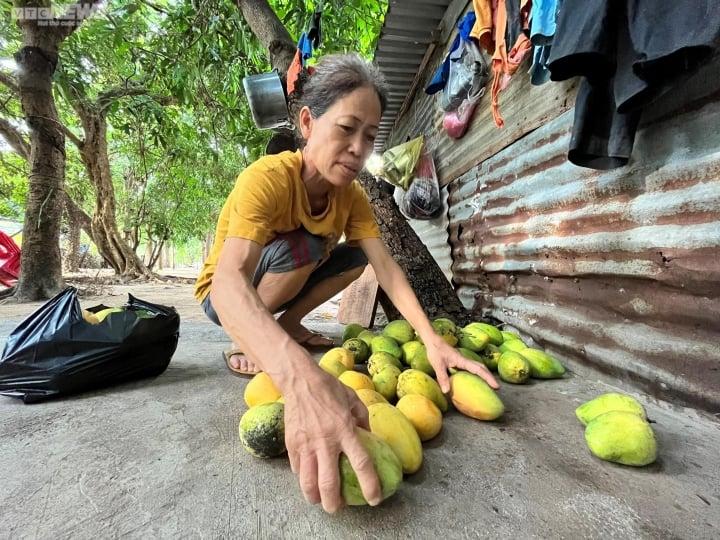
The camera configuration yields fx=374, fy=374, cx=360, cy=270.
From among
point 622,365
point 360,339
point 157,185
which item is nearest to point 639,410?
point 622,365

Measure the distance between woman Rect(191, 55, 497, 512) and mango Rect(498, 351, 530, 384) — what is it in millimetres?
437

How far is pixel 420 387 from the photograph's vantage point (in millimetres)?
1510

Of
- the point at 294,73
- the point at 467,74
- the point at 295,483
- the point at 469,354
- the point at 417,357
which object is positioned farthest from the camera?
the point at 467,74

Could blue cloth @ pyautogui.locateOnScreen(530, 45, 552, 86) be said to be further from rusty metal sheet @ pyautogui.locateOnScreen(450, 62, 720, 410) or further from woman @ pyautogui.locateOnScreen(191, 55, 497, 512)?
woman @ pyautogui.locateOnScreen(191, 55, 497, 512)

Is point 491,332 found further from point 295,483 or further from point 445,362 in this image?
point 295,483

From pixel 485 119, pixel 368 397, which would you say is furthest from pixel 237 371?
pixel 485 119

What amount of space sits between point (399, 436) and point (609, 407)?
2.83ft

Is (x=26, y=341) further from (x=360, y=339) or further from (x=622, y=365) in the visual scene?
(x=622, y=365)

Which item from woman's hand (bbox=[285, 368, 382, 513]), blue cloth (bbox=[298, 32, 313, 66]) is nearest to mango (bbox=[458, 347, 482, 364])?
woman's hand (bbox=[285, 368, 382, 513])

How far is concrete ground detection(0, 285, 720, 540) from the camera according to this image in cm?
93

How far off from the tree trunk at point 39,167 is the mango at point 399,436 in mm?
6384

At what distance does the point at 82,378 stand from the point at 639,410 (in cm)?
230

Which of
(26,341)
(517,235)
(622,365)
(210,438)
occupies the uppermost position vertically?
(517,235)

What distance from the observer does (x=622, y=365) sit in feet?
6.03
